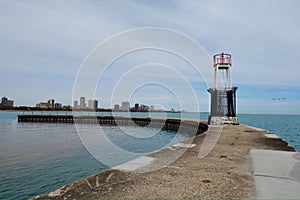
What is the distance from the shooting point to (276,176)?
4.92 meters

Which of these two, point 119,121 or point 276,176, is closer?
point 276,176

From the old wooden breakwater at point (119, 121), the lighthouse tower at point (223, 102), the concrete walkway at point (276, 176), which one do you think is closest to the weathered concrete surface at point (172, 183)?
the concrete walkway at point (276, 176)

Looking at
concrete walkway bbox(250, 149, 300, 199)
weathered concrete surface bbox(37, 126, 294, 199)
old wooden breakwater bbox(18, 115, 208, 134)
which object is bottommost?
old wooden breakwater bbox(18, 115, 208, 134)

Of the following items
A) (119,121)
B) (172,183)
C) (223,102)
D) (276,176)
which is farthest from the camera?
(119,121)

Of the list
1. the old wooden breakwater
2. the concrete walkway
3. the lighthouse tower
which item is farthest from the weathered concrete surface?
the old wooden breakwater

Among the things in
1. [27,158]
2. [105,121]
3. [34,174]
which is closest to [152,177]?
[34,174]

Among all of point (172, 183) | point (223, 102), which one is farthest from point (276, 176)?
point (223, 102)

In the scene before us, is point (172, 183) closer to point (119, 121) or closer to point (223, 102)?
point (223, 102)

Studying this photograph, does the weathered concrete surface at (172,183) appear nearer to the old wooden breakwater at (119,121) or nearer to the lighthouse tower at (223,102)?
the lighthouse tower at (223,102)

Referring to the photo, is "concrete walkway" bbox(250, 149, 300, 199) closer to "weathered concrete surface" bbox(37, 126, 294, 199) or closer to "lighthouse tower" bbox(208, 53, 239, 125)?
"weathered concrete surface" bbox(37, 126, 294, 199)

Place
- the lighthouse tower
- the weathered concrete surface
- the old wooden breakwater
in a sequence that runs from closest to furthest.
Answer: the weathered concrete surface → the lighthouse tower → the old wooden breakwater

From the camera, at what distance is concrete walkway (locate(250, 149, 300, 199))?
3852 millimetres

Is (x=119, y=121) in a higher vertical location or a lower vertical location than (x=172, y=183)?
lower

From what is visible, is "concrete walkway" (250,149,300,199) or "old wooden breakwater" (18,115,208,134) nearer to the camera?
"concrete walkway" (250,149,300,199)
